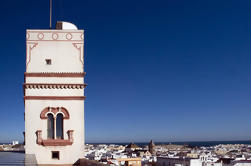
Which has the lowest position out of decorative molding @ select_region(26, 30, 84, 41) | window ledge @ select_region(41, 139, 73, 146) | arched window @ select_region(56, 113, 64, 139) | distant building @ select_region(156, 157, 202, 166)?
distant building @ select_region(156, 157, 202, 166)

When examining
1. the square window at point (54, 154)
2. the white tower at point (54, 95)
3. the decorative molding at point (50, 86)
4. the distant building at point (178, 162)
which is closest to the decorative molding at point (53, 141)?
the white tower at point (54, 95)

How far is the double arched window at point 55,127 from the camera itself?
13.8 meters

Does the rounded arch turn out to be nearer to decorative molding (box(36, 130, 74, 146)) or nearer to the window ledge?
decorative molding (box(36, 130, 74, 146))

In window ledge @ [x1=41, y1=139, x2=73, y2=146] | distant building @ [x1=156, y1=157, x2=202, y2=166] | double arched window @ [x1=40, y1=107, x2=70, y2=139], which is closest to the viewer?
window ledge @ [x1=41, y1=139, x2=73, y2=146]

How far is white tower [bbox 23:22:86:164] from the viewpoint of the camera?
13688 millimetres

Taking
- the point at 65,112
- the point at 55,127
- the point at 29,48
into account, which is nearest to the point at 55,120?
the point at 55,127

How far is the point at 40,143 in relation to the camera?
13.6m

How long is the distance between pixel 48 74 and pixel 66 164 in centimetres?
356

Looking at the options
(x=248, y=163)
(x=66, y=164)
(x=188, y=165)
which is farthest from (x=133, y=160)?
(x=66, y=164)

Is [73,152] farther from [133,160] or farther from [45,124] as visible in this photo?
[133,160]

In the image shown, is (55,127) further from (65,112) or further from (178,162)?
(178,162)

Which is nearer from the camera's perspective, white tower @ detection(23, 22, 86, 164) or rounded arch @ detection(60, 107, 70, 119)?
white tower @ detection(23, 22, 86, 164)

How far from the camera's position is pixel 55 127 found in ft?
45.4

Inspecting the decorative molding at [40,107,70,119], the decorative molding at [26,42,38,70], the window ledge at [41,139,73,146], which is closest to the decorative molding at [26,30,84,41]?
the decorative molding at [26,42,38,70]
